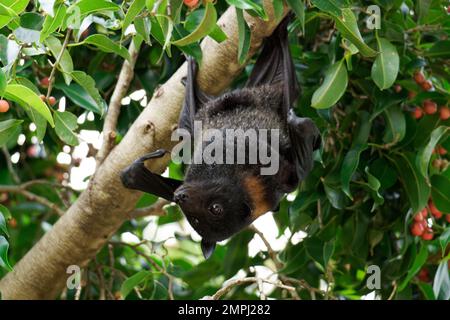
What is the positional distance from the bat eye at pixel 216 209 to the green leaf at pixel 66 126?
1.95ft

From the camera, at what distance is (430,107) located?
12.6 feet

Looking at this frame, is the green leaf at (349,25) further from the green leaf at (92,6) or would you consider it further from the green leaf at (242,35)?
the green leaf at (92,6)

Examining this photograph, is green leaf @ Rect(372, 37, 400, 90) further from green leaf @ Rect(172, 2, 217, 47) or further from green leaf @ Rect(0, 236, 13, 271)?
green leaf @ Rect(0, 236, 13, 271)

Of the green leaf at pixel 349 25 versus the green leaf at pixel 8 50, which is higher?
the green leaf at pixel 8 50

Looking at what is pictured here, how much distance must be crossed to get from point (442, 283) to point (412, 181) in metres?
0.49

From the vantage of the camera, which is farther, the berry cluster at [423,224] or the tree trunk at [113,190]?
the berry cluster at [423,224]

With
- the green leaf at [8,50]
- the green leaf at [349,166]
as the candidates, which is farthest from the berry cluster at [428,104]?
the green leaf at [8,50]

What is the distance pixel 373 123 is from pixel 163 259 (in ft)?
4.12

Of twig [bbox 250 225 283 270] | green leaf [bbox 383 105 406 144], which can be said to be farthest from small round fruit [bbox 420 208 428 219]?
twig [bbox 250 225 283 270]

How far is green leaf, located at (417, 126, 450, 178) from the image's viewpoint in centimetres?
353

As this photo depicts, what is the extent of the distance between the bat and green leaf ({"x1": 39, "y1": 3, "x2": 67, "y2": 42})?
2.72 ft

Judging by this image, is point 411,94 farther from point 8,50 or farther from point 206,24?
point 8,50

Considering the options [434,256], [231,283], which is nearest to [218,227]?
[231,283]

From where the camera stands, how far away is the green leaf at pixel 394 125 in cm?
373
